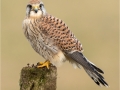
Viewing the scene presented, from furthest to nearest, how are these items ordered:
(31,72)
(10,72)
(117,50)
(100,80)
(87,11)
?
(87,11) → (117,50) → (10,72) → (100,80) → (31,72)

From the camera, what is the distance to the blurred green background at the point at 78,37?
11648mm

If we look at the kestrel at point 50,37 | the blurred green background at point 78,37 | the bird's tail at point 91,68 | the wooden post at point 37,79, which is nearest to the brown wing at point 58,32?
the kestrel at point 50,37

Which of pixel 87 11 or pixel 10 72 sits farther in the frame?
pixel 87 11

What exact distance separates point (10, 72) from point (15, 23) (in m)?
3.92

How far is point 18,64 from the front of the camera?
12078 mm

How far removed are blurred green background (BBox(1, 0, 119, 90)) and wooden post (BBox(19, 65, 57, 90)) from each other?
5.02 m

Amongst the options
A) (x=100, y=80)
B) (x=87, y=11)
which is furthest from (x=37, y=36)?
(x=87, y=11)

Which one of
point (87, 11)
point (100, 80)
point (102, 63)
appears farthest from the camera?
point (87, 11)

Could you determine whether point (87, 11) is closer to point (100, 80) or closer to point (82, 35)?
point (82, 35)

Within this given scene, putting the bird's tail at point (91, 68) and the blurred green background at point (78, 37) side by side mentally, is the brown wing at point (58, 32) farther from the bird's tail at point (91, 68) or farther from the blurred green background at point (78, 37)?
the blurred green background at point (78, 37)

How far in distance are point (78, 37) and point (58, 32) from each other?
6638 mm

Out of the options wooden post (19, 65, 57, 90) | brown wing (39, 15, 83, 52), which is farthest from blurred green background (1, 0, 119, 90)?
wooden post (19, 65, 57, 90)

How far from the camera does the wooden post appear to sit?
18.5 ft

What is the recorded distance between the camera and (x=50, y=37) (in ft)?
24.1
